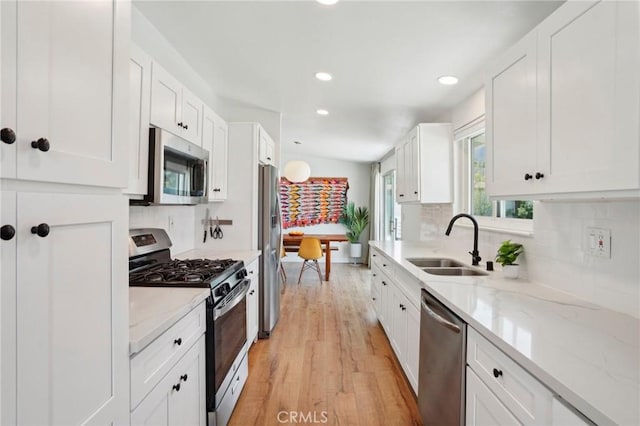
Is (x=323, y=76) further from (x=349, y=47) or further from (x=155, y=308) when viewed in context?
(x=155, y=308)

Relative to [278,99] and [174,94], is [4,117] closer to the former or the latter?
[174,94]

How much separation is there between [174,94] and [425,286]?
73.4 inches

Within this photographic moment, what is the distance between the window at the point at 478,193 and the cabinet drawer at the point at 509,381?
1.22 metres

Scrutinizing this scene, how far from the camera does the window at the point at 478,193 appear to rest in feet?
7.63

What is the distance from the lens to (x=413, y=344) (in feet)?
7.00

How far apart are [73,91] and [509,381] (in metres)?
1.49

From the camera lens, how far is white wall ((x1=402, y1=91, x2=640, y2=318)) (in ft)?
4.13

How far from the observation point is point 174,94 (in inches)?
77.1

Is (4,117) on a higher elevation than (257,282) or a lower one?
higher

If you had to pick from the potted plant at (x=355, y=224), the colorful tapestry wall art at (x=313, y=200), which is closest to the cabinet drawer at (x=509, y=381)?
the potted plant at (x=355, y=224)

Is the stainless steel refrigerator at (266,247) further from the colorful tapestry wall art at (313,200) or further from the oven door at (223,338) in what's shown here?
the colorful tapestry wall art at (313,200)

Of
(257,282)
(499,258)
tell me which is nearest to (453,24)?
(499,258)

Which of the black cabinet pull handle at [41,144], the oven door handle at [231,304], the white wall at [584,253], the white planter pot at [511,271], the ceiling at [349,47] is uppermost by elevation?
the ceiling at [349,47]

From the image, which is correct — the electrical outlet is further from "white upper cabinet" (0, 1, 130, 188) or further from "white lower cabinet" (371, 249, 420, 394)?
"white upper cabinet" (0, 1, 130, 188)
